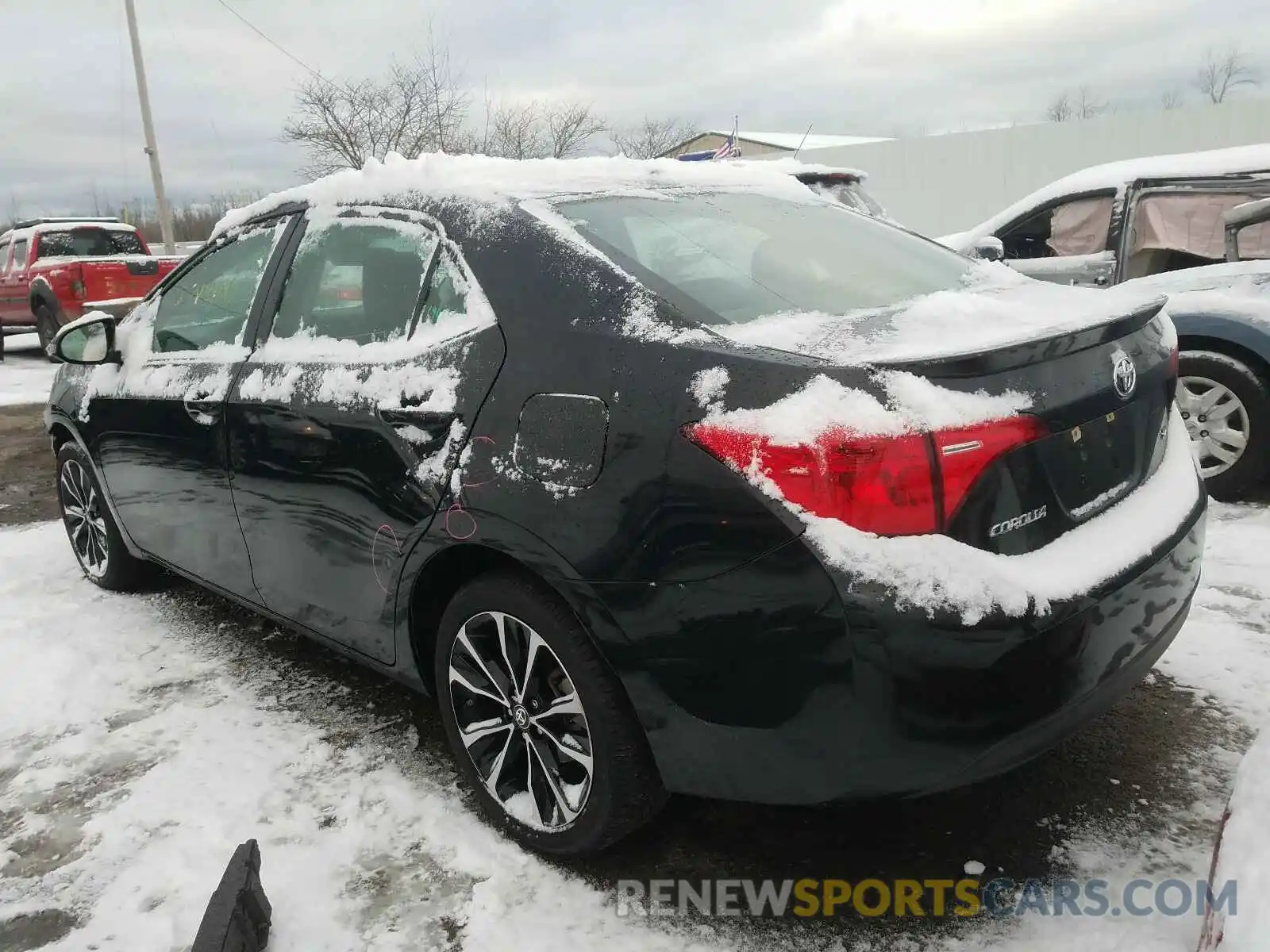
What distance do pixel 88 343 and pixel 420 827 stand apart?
97.0 inches

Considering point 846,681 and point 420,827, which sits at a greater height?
point 846,681

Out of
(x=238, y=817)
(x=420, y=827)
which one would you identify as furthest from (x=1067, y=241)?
(x=238, y=817)

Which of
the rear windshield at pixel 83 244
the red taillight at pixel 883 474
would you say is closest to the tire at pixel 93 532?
the red taillight at pixel 883 474

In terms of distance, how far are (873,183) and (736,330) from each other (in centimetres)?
1925

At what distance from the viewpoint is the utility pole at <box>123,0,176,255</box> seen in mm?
19625

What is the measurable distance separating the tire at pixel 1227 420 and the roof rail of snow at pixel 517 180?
2.63m

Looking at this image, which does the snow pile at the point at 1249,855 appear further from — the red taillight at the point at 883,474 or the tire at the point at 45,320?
the tire at the point at 45,320

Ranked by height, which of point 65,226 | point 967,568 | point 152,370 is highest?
point 65,226

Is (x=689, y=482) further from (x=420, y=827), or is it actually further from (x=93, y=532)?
(x=93, y=532)

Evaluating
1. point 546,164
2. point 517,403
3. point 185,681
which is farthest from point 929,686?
point 185,681

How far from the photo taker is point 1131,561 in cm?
194

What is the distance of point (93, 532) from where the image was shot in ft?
14.2

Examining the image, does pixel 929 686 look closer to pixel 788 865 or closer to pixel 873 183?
pixel 788 865

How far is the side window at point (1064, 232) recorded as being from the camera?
219 inches
